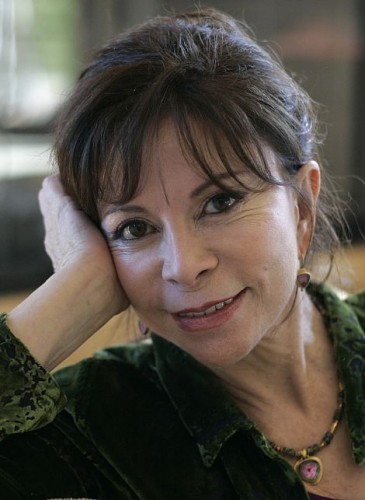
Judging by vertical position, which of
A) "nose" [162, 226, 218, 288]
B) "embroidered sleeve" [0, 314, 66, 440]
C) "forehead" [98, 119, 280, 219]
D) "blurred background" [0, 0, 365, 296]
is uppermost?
"forehead" [98, 119, 280, 219]

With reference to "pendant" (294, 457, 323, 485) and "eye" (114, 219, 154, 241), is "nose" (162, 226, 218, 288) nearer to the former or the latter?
"eye" (114, 219, 154, 241)

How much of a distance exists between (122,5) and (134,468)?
89.7 inches

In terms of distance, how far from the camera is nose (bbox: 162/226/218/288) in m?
1.31

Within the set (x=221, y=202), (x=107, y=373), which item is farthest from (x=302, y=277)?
(x=107, y=373)

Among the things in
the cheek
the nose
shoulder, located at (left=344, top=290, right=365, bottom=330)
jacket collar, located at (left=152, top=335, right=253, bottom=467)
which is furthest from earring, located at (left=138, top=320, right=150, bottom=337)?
shoulder, located at (left=344, top=290, right=365, bottom=330)

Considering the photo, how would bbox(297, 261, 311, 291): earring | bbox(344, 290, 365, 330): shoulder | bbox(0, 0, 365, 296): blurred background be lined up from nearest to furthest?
bbox(297, 261, 311, 291): earring < bbox(344, 290, 365, 330): shoulder < bbox(0, 0, 365, 296): blurred background

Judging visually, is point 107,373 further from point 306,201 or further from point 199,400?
point 306,201

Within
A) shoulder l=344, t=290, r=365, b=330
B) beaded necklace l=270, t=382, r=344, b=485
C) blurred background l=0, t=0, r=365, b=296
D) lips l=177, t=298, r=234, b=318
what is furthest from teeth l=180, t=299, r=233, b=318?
blurred background l=0, t=0, r=365, b=296

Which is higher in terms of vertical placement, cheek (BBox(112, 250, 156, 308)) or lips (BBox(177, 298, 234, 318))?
cheek (BBox(112, 250, 156, 308))

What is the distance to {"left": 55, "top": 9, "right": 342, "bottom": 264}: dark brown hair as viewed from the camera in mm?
1330

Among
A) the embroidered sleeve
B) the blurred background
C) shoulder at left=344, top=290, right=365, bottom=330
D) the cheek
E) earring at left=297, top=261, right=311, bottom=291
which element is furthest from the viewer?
the blurred background

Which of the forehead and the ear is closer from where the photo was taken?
the forehead

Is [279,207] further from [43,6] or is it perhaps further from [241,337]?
[43,6]

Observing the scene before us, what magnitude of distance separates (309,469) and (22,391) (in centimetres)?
50
